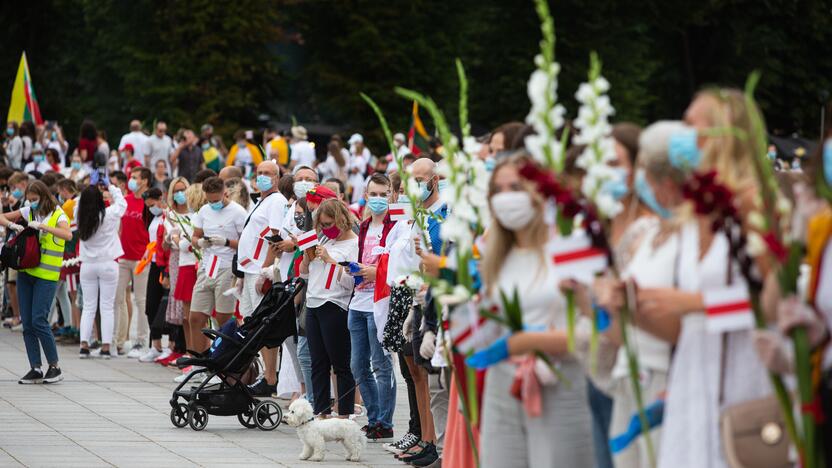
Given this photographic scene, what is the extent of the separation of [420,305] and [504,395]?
10.7ft

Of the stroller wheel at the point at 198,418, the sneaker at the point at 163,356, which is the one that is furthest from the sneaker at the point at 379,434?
the sneaker at the point at 163,356

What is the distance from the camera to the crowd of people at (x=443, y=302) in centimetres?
498

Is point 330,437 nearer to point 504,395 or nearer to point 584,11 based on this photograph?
point 504,395

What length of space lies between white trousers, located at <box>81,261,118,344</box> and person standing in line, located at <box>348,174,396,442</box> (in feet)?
18.5

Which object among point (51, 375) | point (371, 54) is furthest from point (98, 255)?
point (371, 54)

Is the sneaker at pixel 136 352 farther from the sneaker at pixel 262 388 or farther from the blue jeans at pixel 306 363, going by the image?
the blue jeans at pixel 306 363

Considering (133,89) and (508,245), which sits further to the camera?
(133,89)

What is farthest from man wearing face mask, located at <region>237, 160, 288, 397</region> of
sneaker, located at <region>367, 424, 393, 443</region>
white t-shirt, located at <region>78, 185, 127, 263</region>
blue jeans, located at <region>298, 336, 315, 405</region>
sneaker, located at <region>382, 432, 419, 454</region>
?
white t-shirt, located at <region>78, 185, 127, 263</region>

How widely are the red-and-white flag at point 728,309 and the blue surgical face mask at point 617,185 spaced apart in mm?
524

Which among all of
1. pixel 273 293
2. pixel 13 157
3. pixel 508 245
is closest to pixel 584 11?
pixel 13 157

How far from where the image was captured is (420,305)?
938 cm

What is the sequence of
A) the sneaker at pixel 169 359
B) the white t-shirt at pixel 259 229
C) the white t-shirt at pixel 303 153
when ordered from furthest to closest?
1. the white t-shirt at pixel 303 153
2. the sneaker at pixel 169 359
3. the white t-shirt at pixel 259 229

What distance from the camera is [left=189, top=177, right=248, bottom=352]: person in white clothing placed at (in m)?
14.5

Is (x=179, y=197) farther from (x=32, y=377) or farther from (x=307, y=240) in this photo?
(x=307, y=240)
